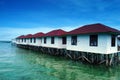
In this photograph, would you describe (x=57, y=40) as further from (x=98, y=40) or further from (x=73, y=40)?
(x=98, y=40)

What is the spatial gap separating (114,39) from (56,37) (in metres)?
11.0

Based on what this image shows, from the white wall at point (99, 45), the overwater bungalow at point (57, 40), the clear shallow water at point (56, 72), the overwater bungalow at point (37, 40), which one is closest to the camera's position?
the clear shallow water at point (56, 72)

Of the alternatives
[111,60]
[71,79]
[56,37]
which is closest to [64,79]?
[71,79]

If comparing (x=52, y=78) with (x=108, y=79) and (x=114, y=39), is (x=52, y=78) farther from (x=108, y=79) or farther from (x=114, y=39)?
(x=114, y=39)

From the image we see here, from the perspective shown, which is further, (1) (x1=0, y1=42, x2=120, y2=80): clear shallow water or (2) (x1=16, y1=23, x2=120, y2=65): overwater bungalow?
(2) (x1=16, y1=23, x2=120, y2=65): overwater bungalow

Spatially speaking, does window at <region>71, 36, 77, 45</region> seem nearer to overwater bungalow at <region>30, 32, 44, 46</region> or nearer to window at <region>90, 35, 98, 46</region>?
window at <region>90, 35, 98, 46</region>

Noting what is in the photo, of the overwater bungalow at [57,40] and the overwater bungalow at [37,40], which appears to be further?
the overwater bungalow at [37,40]

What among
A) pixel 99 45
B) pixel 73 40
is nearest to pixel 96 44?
pixel 99 45

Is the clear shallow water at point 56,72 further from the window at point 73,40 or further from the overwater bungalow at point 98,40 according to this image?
the window at point 73,40

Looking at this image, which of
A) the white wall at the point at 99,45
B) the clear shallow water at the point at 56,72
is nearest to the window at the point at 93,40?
the white wall at the point at 99,45

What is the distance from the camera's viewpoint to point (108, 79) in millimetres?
10008

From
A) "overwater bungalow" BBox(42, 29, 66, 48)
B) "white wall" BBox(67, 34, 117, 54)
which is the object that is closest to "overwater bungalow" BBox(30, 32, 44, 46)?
"overwater bungalow" BBox(42, 29, 66, 48)

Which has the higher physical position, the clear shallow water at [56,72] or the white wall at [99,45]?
the white wall at [99,45]

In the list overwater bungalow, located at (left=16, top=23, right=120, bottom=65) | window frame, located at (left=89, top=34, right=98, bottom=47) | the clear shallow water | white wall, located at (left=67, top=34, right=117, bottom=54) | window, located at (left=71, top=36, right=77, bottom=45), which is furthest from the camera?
window, located at (left=71, top=36, right=77, bottom=45)
